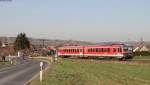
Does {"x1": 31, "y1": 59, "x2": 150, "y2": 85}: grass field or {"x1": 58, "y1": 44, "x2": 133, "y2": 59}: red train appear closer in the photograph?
{"x1": 31, "y1": 59, "x2": 150, "y2": 85}: grass field

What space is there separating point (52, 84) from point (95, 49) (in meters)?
49.5

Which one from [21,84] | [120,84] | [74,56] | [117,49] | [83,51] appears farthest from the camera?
[74,56]

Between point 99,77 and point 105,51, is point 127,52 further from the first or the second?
point 99,77

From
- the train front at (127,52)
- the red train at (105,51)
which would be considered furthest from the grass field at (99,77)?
the train front at (127,52)

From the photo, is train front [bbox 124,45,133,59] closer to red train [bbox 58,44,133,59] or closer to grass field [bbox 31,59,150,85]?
red train [bbox 58,44,133,59]

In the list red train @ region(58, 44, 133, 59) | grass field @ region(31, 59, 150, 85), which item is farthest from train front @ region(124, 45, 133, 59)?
grass field @ region(31, 59, 150, 85)

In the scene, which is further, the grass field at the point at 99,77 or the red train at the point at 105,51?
the red train at the point at 105,51

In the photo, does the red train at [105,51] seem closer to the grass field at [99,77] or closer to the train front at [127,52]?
the train front at [127,52]

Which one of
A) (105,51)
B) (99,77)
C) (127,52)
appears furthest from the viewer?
(105,51)

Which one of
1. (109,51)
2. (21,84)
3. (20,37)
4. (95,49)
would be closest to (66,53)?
(95,49)

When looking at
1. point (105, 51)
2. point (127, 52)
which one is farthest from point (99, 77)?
point (105, 51)

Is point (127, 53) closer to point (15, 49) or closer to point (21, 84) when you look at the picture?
point (21, 84)

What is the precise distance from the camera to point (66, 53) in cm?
8756

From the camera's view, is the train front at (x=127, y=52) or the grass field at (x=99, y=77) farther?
the train front at (x=127, y=52)
